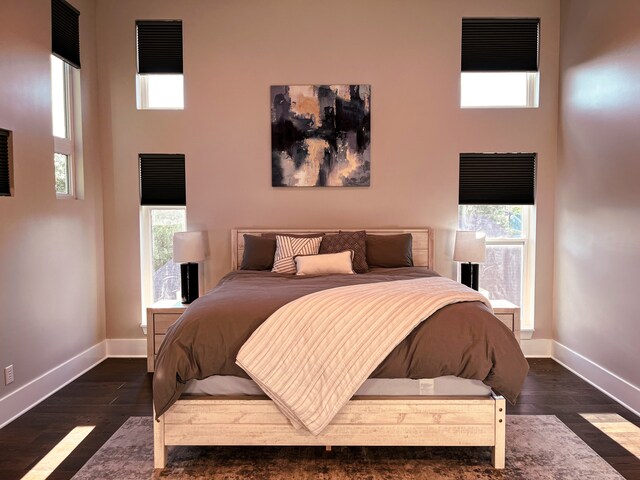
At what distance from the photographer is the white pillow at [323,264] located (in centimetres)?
400

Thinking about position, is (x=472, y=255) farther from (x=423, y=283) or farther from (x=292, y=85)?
(x=292, y=85)

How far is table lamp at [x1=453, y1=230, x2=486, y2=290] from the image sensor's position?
14.6 ft

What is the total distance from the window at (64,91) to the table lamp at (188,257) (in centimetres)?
99

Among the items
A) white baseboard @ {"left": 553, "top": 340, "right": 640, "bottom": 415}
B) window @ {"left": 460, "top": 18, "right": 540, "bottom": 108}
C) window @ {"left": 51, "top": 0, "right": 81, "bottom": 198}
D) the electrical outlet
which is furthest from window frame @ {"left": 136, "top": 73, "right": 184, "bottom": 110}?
white baseboard @ {"left": 553, "top": 340, "right": 640, "bottom": 415}

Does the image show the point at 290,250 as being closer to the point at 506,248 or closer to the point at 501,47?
the point at 506,248

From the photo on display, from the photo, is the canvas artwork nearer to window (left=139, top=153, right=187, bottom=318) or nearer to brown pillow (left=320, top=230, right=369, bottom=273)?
brown pillow (left=320, top=230, right=369, bottom=273)

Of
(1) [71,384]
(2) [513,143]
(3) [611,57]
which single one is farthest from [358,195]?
(1) [71,384]

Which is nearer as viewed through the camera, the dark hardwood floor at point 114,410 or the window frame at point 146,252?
the dark hardwood floor at point 114,410

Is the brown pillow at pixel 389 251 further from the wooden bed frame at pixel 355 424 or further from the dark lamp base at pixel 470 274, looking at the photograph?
the wooden bed frame at pixel 355 424

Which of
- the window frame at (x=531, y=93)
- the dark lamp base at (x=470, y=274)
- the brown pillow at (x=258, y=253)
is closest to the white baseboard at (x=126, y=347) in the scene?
the brown pillow at (x=258, y=253)

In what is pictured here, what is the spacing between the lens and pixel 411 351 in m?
2.59

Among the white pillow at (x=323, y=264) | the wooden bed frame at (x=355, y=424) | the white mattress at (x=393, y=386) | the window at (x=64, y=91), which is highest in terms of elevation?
the window at (x=64, y=91)

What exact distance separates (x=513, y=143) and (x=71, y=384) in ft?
14.0

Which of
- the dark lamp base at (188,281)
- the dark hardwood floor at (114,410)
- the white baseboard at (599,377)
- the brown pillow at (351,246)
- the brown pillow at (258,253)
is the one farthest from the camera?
the dark lamp base at (188,281)
